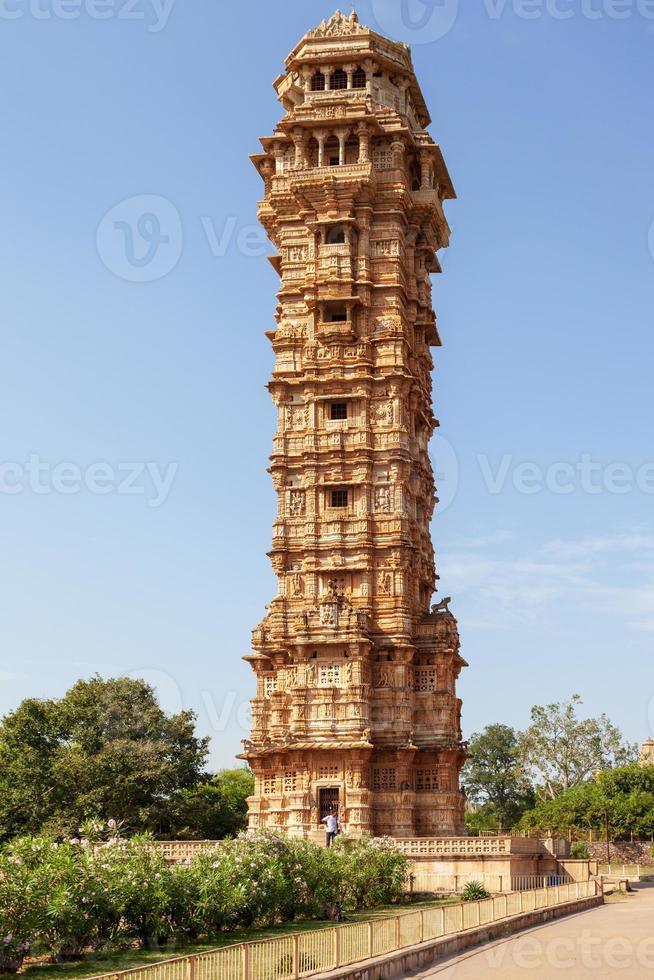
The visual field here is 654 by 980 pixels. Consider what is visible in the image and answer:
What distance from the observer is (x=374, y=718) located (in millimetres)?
47094

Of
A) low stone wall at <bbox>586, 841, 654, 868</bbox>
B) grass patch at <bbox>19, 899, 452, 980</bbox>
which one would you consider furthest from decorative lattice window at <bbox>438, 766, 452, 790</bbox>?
low stone wall at <bbox>586, 841, 654, 868</bbox>

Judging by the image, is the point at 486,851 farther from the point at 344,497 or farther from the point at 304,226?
the point at 304,226

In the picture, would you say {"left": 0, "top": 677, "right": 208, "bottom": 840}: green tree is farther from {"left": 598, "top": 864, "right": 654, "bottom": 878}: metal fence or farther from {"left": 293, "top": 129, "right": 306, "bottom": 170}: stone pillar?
{"left": 293, "top": 129, "right": 306, "bottom": 170}: stone pillar

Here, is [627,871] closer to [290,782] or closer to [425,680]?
[425,680]

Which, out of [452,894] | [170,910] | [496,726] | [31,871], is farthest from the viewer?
[496,726]

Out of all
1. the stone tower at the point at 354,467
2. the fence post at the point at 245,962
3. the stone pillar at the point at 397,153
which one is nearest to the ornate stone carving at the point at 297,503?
the stone tower at the point at 354,467

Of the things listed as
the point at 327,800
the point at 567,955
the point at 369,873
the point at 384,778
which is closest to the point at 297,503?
the point at 384,778

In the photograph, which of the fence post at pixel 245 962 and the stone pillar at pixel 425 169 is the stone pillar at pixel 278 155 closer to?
the stone pillar at pixel 425 169

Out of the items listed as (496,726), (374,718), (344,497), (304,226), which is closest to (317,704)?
(374,718)

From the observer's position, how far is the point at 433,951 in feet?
69.5

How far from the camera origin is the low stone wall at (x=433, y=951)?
59.3ft

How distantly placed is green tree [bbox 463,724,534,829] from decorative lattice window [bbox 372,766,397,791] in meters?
45.1

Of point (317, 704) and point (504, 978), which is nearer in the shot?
point (504, 978)

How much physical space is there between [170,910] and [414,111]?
4454 cm
